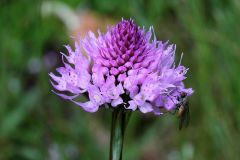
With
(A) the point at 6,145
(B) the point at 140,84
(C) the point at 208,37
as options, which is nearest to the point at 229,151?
(C) the point at 208,37

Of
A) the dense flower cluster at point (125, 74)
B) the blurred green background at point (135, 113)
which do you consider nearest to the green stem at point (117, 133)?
the dense flower cluster at point (125, 74)

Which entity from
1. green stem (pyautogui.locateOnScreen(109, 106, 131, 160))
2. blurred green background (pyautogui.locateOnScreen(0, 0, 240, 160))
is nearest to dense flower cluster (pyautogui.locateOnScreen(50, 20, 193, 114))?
green stem (pyautogui.locateOnScreen(109, 106, 131, 160))

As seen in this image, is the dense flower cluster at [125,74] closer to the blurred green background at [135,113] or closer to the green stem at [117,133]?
the green stem at [117,133]

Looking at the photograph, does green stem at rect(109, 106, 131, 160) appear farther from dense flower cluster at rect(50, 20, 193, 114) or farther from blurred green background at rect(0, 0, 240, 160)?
blurred green background at rect(0, 0, 240, 160)

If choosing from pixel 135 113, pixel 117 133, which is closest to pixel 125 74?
pixel 117 133

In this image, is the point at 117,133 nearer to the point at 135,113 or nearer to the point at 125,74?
the point at 125,74

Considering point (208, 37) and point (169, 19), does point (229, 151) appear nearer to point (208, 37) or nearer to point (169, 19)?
point (208, 37)

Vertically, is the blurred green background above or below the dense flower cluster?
above
